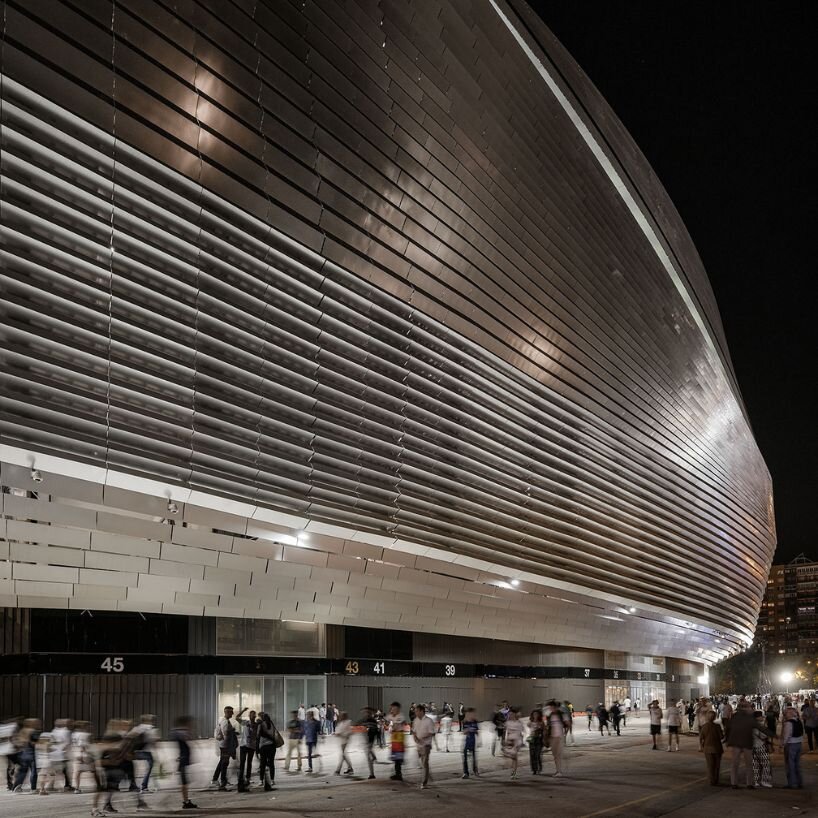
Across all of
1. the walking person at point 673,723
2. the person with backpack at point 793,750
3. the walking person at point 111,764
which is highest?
the walking person at point 111,764

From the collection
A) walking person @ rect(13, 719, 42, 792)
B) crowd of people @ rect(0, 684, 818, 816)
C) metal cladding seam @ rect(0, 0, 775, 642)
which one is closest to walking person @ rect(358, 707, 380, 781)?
crowd of people @ rect(0, 684, 818, 816)

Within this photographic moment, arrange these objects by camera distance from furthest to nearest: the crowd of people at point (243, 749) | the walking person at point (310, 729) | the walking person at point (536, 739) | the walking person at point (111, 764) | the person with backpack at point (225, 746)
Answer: the walking person at point (536, 739), the walking person at point (310, 729), the person with backpack at point (225, 746), the crowd of people at point (243, 749), the walking person at point (111, 764)

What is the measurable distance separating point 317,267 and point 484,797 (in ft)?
36.1

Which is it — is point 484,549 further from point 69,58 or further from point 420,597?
point 69,58

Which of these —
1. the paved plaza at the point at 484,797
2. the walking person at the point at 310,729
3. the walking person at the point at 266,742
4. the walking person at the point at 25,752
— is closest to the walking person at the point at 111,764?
the paved plaza at the point at 484,797

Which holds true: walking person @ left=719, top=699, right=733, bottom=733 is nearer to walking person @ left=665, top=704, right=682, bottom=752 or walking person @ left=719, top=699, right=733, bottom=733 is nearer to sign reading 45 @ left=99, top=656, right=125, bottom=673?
walking person @ left=665, top=704, right=682, bottom=752

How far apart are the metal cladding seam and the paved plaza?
5.46m

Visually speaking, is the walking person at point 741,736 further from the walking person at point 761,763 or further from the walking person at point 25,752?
the walking person at point 25,752

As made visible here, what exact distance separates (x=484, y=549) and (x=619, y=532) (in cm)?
1269

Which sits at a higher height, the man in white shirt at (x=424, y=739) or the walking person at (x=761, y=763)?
the man in white shirt at (x=424, y=739)

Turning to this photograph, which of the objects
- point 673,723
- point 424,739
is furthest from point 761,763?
point 673,723

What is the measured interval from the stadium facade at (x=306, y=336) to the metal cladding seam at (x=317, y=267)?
0.07 m

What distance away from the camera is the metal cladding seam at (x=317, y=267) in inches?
590

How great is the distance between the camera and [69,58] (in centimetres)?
1477
